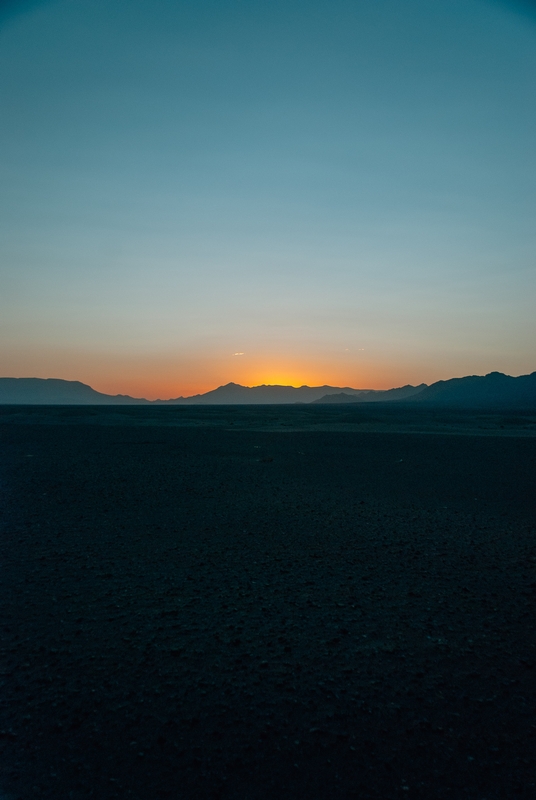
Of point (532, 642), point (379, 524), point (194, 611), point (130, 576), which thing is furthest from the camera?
point (379, 524)

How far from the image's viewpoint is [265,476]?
14.1 meters

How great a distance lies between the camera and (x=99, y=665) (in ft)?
13.6

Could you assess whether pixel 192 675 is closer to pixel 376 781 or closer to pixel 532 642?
pixel 376 781

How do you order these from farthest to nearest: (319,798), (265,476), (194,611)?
(265,476) → (194,611) → (319,798)

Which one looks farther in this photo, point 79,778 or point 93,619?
point 93,619

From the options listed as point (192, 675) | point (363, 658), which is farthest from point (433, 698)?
point (192, 675)

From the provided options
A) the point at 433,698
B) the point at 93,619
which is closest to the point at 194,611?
the point at 93,619

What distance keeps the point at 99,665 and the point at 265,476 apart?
1005cm

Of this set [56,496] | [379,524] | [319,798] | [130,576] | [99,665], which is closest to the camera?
[319,798]

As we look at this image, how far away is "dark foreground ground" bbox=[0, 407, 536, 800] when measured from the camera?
121 inches

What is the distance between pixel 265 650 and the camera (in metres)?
4.47

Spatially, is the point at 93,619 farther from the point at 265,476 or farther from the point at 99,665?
the point at 265,476

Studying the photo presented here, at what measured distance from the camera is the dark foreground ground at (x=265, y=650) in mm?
3082

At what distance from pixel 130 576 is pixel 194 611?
1.36 m
